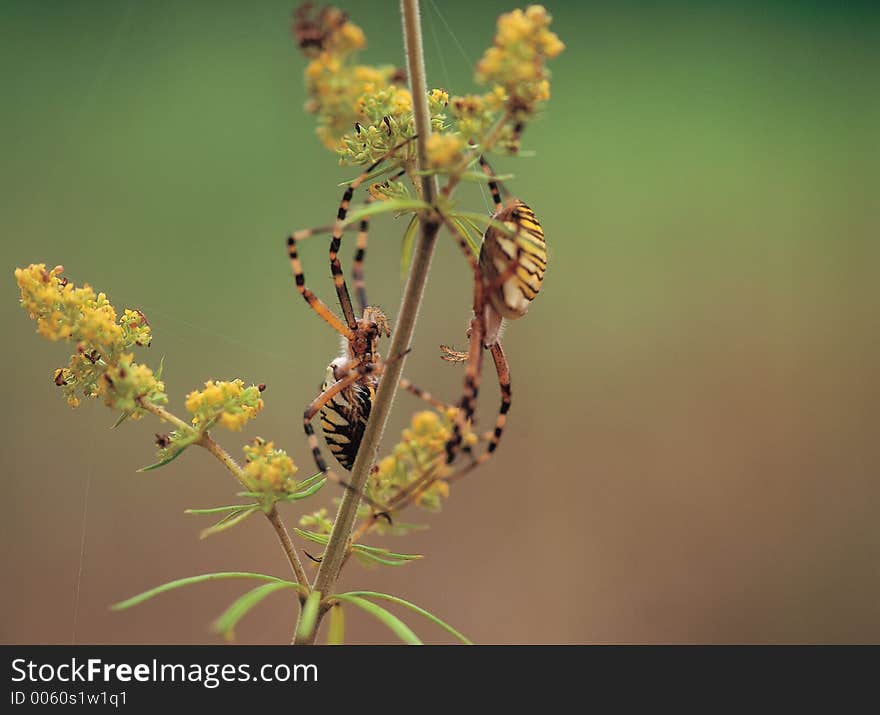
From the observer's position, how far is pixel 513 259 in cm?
138

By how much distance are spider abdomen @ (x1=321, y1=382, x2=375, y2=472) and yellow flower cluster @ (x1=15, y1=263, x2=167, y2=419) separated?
0.90ft

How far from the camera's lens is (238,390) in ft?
4.62

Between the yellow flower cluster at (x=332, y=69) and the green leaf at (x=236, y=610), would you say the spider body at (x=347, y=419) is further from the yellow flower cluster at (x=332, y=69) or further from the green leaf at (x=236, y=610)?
the yellow flower cluster at (x=332, y=69)

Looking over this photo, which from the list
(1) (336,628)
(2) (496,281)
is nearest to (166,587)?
(1) (336,628)

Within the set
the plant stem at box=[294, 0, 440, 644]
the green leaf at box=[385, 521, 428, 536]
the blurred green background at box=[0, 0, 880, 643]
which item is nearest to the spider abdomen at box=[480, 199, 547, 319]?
the plant stem at box=[294, 0, 440, 644]

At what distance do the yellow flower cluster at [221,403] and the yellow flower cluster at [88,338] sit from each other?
6 centimetres

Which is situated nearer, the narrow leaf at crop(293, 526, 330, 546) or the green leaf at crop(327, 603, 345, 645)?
the green leaf at crop(327, 603, 345, 645)

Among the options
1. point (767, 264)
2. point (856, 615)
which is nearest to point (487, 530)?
point (856, 615)

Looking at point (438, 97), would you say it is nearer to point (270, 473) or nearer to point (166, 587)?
point (270, 473)

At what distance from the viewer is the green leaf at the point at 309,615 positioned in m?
1.21

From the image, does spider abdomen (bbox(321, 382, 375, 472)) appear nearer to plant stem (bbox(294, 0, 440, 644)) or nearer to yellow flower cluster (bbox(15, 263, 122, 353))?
plant stem (bbox(294, 0, 440, 644))

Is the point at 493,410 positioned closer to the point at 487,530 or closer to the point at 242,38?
the point at 487,530

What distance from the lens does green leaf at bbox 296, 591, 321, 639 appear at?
3.97 ft

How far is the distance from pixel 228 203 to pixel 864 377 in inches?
155
